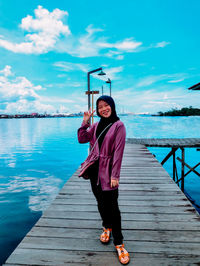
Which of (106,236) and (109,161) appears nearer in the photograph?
(109,161)

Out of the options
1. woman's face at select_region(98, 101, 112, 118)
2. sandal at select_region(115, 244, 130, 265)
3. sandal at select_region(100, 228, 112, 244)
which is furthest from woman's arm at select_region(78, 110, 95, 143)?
sandal at select_region(115, 244, 130, 265)

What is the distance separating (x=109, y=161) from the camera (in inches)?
100

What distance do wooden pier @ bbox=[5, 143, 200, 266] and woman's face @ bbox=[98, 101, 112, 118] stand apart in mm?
1905

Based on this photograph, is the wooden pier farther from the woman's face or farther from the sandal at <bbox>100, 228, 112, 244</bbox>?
the woman's face

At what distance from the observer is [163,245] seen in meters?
2.80

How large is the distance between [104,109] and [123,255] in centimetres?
192

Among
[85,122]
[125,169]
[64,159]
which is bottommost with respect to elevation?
[64,159]

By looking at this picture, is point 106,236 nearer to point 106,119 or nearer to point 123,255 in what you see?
point 123,255

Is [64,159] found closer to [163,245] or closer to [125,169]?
[125,169]

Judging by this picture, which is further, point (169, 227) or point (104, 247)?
point (169, 227)

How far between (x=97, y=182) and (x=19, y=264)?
1447 millimetres

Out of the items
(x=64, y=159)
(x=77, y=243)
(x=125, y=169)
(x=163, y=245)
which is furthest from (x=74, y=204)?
(x=64, y=159)

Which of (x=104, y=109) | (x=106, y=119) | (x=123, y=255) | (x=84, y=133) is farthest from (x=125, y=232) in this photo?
(x=104, y=109)

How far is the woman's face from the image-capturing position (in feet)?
8.40
